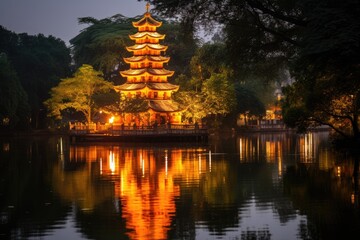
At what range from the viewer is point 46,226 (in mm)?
14648

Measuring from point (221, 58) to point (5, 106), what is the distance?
5228 centimetres

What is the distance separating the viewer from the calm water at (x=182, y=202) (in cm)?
1378

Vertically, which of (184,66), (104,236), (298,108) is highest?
(184,66)

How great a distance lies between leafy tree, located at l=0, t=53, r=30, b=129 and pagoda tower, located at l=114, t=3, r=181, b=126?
1198cm

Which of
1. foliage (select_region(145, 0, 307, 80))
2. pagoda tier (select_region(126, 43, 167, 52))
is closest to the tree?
pagoda tier (select_region(126, 43, 167, 52))

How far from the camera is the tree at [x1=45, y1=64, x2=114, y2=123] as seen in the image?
71750 mm

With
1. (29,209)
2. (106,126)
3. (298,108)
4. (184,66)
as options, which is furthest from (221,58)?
(184,66)

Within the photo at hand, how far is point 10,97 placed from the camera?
71688 millimetres

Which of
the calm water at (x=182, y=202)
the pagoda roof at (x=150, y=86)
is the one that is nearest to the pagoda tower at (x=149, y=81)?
the pagoda roof at (x=150, y=86)

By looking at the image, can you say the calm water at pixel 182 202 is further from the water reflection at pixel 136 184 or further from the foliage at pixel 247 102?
the foliage at pixel 247 102

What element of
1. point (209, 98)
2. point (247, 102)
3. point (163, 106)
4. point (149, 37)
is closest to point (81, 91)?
point (149, 37)

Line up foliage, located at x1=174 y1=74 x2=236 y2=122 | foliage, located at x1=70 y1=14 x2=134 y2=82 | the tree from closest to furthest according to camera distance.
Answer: the tree
foliage, located at x1=174 y1=74 x2=236 y2=122
foliage, located at x1=70 y1=14 x2=134 y2=82

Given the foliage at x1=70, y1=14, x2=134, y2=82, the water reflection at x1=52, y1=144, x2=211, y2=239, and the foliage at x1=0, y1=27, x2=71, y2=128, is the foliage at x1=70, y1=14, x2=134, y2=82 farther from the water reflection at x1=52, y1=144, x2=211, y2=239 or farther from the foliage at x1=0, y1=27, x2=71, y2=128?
the water reflection at x1=52, y1=144, x2=211, y2=239

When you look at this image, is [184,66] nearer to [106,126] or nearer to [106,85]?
[106,85]
